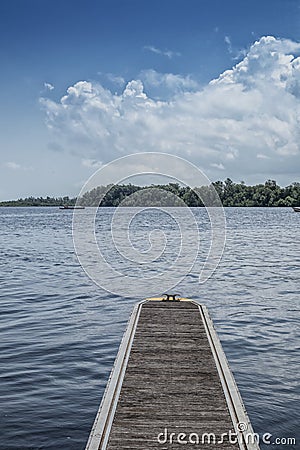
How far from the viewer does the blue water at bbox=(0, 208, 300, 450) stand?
384 inches

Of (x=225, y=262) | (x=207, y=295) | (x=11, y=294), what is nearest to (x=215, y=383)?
(x=207, y=295)

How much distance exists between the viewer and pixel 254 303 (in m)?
19.8

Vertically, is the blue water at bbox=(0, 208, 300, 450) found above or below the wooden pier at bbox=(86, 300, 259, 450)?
below

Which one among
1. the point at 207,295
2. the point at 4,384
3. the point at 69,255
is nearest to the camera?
the point at 4,384

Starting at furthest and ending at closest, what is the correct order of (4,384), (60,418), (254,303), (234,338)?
(254,303) < (234,338) < (4,384) < (60,418)

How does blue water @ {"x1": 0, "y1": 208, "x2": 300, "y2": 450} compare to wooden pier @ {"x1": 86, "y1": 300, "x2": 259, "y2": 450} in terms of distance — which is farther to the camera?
blue water @ {"x1": 0, "y1": 208, "x2": 300, "y2": 450}

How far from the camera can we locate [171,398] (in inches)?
324

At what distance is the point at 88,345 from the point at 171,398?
6.26 meters

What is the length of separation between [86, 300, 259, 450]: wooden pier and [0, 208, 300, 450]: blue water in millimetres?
1139

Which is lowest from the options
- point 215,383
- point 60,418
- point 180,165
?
point 60,418

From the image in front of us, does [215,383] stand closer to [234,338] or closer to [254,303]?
[234,338]

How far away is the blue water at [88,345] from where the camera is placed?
9.76m

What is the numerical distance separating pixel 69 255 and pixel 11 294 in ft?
51.4

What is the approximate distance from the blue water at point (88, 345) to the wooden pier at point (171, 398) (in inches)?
44.8
